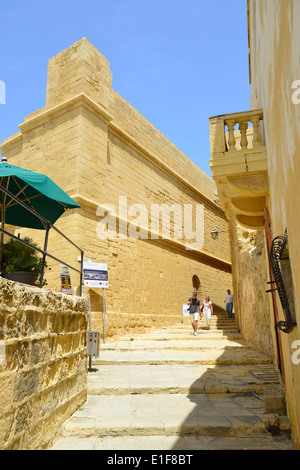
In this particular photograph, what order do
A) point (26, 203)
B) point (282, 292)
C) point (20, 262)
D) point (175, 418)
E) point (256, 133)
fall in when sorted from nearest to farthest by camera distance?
1. point (282, 292)
2. point (175, 418)
3. point (20, 262)
4. point (256, 133)
5. point (26, 203)

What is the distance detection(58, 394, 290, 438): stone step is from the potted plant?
6.06ft

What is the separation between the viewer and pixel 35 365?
8.98 feet

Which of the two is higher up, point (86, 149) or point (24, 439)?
point (86, 149)

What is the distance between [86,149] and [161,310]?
7.39m

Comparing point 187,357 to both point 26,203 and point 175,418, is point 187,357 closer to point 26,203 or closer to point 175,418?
point 175,418

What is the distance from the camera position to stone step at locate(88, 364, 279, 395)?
483cm

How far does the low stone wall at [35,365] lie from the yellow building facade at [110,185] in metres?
6.23

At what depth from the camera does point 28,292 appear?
2.64 metres

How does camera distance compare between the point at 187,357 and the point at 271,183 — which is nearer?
the point at 271,183

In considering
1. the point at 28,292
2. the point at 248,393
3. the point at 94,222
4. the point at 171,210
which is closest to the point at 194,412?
the point at 248,393

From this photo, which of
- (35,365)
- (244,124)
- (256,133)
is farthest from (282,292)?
(244,124)

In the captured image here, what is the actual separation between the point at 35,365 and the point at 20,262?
2500mm

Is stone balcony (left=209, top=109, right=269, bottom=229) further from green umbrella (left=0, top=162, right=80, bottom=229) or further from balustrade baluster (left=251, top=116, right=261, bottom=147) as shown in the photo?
green umbrella (left=0, top=162, right=80, bottom=229)

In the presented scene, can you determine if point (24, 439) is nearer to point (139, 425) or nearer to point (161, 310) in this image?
point (139, 425)
